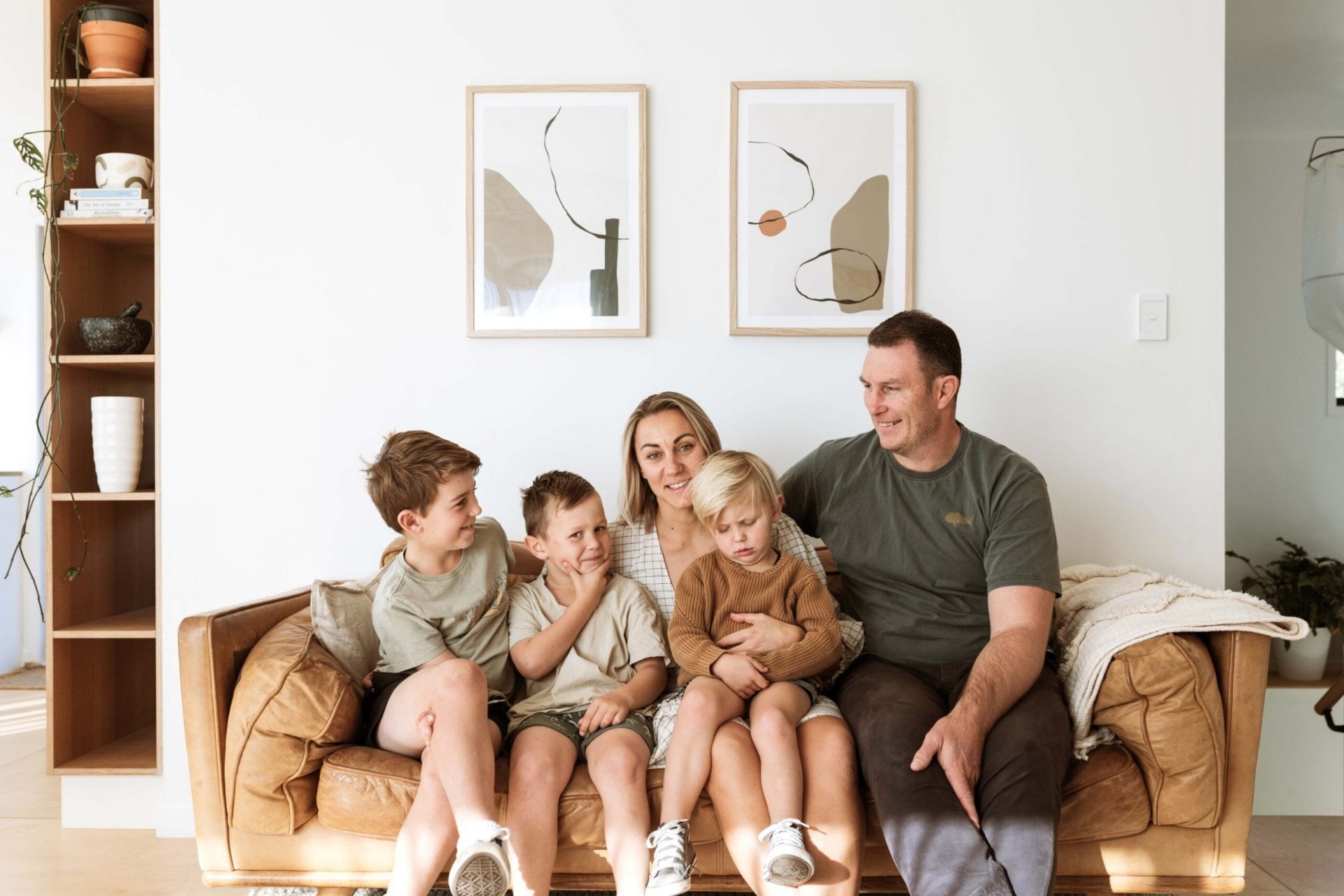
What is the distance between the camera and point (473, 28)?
8.13 feet

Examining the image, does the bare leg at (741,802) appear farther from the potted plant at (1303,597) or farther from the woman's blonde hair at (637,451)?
the potted plant at (1303,597)

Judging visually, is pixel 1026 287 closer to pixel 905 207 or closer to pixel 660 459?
pixel 905 207

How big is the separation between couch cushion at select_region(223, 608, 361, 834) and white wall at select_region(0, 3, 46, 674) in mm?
3573

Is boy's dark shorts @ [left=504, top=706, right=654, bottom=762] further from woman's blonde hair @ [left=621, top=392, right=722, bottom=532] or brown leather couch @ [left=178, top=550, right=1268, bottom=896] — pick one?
woman's blonde hair @ [left=621, top=392, right=722, bottom=532]

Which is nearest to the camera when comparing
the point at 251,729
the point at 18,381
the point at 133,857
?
the point at 251,729

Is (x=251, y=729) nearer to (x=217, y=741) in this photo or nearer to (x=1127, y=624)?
(x=217, y=741)

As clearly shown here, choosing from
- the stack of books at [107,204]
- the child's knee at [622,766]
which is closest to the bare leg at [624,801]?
the child's knee at [622,766]

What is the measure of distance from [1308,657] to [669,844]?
8.54ft

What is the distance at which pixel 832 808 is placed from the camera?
1.60 meters

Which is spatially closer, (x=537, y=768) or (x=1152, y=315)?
(x=537, y=768)

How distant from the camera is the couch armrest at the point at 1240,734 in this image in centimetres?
171

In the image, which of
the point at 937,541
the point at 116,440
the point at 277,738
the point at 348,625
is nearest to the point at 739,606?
the point at 937,541

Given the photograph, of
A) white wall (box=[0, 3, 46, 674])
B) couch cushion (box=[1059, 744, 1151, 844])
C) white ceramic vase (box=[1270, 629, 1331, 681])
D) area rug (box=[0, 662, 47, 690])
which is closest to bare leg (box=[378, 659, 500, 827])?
couch cushion (box=[1059, 744, 1151, 844])

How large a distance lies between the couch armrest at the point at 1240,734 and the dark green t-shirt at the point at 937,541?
13.2 inches
